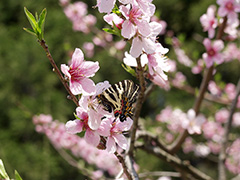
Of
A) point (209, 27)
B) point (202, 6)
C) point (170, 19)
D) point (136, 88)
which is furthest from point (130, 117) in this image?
point (170, 19)

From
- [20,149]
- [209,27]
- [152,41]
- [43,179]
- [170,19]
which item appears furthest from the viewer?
[170,19]

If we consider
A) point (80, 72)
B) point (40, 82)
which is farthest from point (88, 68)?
point (40, 82)

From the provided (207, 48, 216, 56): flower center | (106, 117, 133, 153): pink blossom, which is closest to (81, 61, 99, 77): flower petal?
(106, 117, 133, 153): pink blossom

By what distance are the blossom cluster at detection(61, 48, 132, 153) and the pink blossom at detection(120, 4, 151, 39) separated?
Answer: 3.0 inches

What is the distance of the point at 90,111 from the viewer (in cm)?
44

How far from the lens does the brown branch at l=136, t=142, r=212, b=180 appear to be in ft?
3.20

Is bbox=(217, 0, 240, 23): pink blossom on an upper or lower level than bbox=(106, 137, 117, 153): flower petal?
upper

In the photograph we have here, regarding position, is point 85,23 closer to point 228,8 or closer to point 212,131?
point 228,8

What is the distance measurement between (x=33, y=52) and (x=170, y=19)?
2928 mm

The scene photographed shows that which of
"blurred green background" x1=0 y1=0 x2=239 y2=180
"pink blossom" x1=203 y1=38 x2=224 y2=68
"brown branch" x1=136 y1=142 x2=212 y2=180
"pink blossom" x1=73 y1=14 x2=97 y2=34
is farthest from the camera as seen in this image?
"blurred green background" x1=0 y1=0 x2=239 y2=180

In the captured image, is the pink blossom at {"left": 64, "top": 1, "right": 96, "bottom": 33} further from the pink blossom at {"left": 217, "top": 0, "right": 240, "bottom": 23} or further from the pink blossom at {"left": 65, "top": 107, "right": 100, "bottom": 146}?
the pink blossom at {"left": 65, "top": 107, "right": 100, "bottom": 146}

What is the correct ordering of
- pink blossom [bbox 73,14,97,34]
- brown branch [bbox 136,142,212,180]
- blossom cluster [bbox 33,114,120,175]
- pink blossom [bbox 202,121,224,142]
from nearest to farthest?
brown branch [bbox 136,142,212,180]
blossom cluster [bbox 33,114,120,175]
pink blossom [bbox 73,14,97,34]
pink blossom [bbox 202,121,224,142]

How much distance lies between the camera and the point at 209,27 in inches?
46.8

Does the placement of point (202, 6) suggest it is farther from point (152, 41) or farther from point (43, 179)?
point (152, 41)
